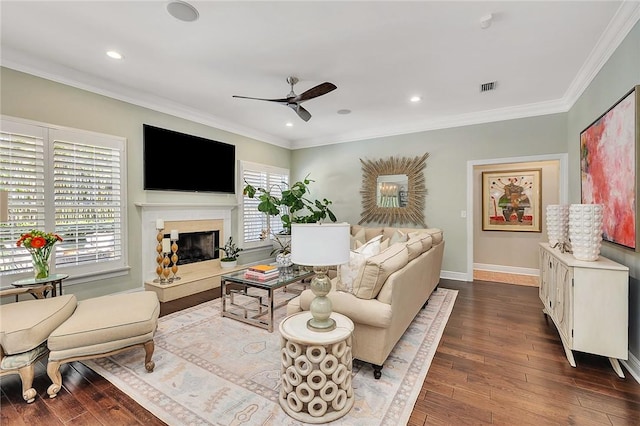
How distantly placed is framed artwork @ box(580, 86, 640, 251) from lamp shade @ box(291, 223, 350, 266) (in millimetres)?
2335

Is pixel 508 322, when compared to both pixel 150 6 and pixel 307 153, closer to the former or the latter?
pixel 150 6

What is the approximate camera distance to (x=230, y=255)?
5277 mm

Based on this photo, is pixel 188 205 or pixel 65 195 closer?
pixel 65 195

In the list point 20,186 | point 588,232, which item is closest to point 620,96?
point 588,232

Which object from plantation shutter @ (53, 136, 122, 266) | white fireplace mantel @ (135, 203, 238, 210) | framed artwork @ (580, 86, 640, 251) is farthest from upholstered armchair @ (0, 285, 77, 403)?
framed artwork @ (580, 86, 640, 251)

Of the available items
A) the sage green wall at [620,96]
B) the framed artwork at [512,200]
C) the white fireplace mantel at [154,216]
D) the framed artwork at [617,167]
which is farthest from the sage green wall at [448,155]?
the white fireplace mantel at [154,216]

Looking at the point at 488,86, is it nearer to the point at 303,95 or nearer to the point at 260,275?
the point at 303,95

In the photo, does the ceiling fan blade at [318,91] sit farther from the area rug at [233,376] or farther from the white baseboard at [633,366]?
the white baseboard at [633,366]

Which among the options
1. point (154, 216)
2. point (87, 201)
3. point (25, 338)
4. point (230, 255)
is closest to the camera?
point (25, 338)

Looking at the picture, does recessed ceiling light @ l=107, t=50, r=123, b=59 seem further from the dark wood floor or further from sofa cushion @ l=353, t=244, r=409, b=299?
sofa cushion @ l=353, t=244, r=409, b=299

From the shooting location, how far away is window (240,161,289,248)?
5746 mm

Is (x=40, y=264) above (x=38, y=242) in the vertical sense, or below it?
below

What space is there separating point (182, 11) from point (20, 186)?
8.47 ft

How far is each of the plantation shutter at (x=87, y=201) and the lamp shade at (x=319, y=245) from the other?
3.25 m
